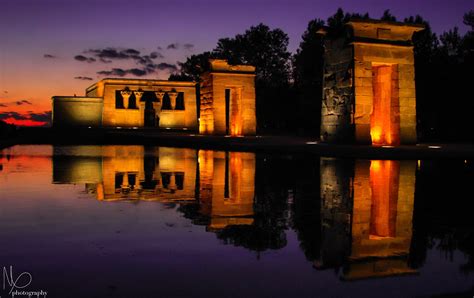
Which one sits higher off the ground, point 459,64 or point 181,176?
point 459,64

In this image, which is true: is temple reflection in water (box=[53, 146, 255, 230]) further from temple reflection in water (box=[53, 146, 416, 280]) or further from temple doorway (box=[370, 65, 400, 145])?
temple doorway (box=[370, 65, 400, 145])

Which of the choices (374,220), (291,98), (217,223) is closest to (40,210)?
(217,223)

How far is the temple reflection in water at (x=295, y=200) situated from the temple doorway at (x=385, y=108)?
803 centimetres

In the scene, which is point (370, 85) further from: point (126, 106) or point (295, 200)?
point (126, 106)

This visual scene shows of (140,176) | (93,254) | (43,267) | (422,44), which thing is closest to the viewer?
(43,267)

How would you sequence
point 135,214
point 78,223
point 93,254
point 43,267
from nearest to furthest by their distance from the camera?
point 43,267, point 93,254, point 78,223, point 135,214

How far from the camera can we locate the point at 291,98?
48.3 metres

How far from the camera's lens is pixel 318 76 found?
1722 inches

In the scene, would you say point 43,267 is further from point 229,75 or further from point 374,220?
point 229,75

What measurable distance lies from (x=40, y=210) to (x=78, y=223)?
125 centimetres

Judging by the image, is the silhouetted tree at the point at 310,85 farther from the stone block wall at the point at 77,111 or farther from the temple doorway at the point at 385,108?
the stone block wall at the point at 77,111

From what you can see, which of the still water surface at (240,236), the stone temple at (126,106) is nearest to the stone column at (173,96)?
the stone temple at (126,106)
